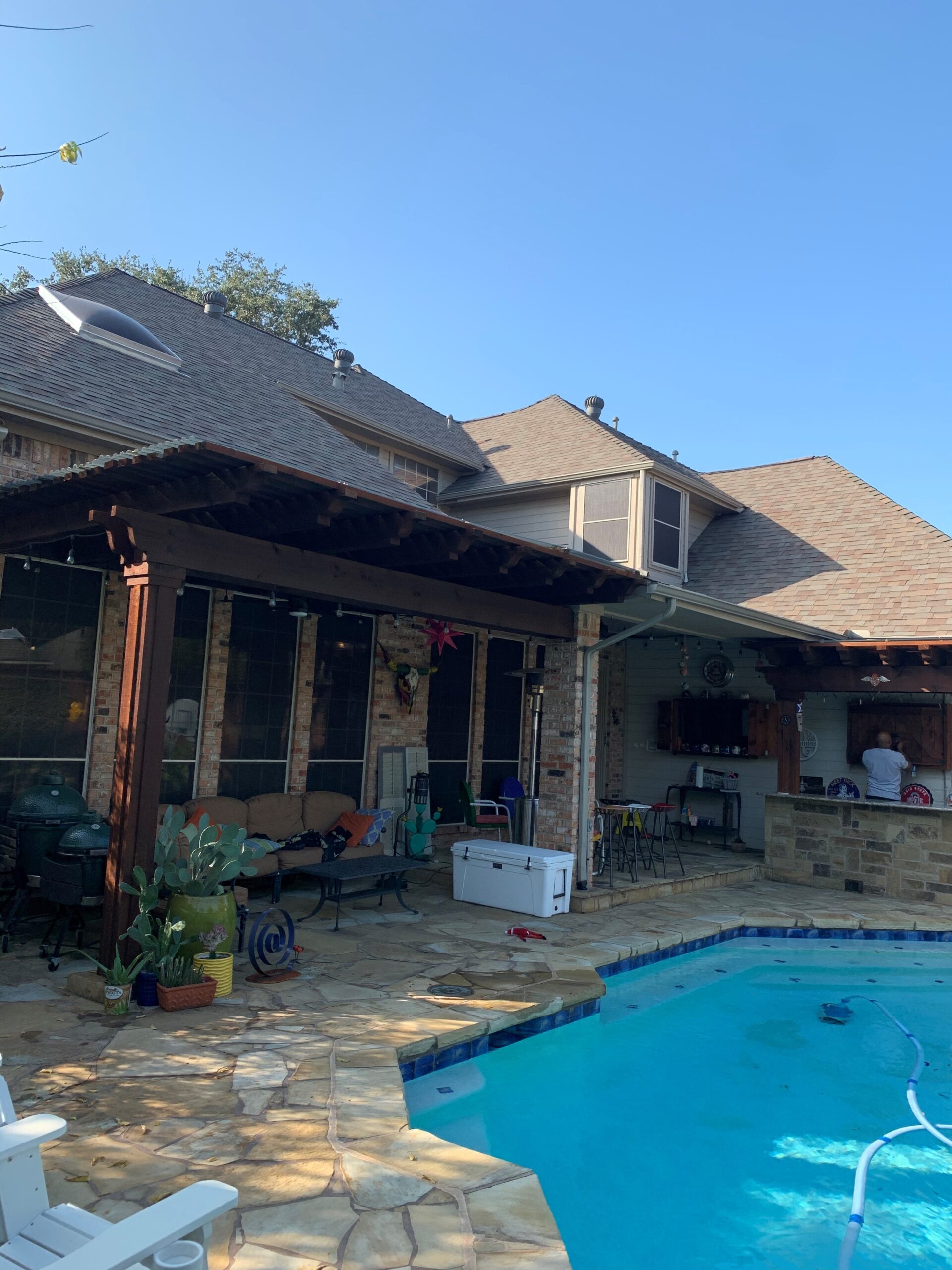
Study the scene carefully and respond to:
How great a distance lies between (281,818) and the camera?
8938 mm

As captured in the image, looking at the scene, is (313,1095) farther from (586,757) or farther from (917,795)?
(917,795)

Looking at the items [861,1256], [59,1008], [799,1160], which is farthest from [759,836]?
[59,1008]

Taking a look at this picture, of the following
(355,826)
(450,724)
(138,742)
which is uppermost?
(450,724)

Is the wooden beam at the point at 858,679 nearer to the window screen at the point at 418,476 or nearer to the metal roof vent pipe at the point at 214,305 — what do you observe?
the window screen at the point at 418,476

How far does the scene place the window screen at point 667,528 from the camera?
44.1 feet

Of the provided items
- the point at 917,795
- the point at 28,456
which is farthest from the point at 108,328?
the point at 917,795

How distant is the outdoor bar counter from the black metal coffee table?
5.51 metres

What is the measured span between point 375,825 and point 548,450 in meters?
7.63

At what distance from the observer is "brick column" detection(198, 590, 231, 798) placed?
28.3 feet

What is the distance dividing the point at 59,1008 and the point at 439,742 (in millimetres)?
6822

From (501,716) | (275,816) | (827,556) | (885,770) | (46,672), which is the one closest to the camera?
(46,672)

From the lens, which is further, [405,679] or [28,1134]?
[405,679]

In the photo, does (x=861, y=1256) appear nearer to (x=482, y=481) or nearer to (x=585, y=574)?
(x=585, y=574)

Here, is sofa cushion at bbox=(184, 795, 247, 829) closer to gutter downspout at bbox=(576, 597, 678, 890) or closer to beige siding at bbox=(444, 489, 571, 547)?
gutter downspout at bbox=(576, 597, 678, 890)
